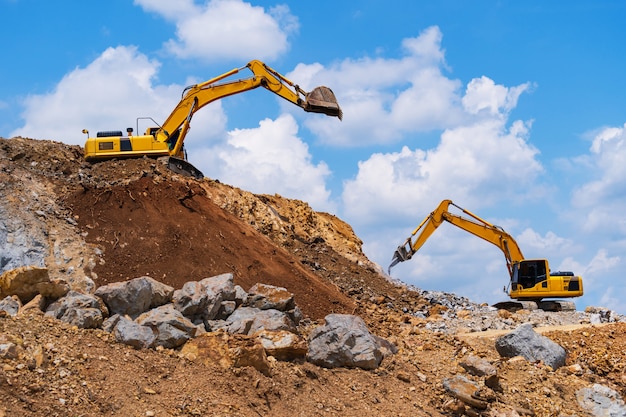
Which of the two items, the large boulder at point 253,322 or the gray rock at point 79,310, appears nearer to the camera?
the gray rock at point 79,310

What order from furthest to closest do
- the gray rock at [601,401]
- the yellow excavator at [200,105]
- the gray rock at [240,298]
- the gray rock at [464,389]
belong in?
the yellow excavator at [200,105], the gray rock at [601,401], the gray rock at [240,298], the gray rock at [464,389]

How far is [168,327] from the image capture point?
12641mm

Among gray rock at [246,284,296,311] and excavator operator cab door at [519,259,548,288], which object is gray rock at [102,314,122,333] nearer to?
gray rock at [246,284,296,311]

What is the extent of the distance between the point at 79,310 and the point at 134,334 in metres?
1.05

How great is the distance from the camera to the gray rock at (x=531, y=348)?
17.1 m

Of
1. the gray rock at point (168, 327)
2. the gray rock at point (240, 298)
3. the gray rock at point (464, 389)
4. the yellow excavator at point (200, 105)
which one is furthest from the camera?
the yellow excavator at point (200, 105)

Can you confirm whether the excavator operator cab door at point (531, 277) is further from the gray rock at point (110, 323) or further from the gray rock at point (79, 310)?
the gray rock at point (110, 323)

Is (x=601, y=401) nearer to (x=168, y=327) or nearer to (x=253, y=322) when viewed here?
(x=253, y=322)

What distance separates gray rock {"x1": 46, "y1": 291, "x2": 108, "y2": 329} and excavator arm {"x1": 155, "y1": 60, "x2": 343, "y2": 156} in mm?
13292

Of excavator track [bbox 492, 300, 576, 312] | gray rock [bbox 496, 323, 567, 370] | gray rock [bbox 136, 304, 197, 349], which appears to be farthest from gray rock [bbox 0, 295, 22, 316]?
excavator track [bbox 492, 300, 576, 312]

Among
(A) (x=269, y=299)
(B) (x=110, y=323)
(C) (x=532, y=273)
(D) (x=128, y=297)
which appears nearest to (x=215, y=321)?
(A) (x=269, y=299)

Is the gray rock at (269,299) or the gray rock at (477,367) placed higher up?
the gray rock at (269,299)

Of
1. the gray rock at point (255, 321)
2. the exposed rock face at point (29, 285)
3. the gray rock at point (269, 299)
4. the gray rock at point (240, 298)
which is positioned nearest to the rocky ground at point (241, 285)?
the exposed rock face at point (29, 285)

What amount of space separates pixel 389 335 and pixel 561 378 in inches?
183
